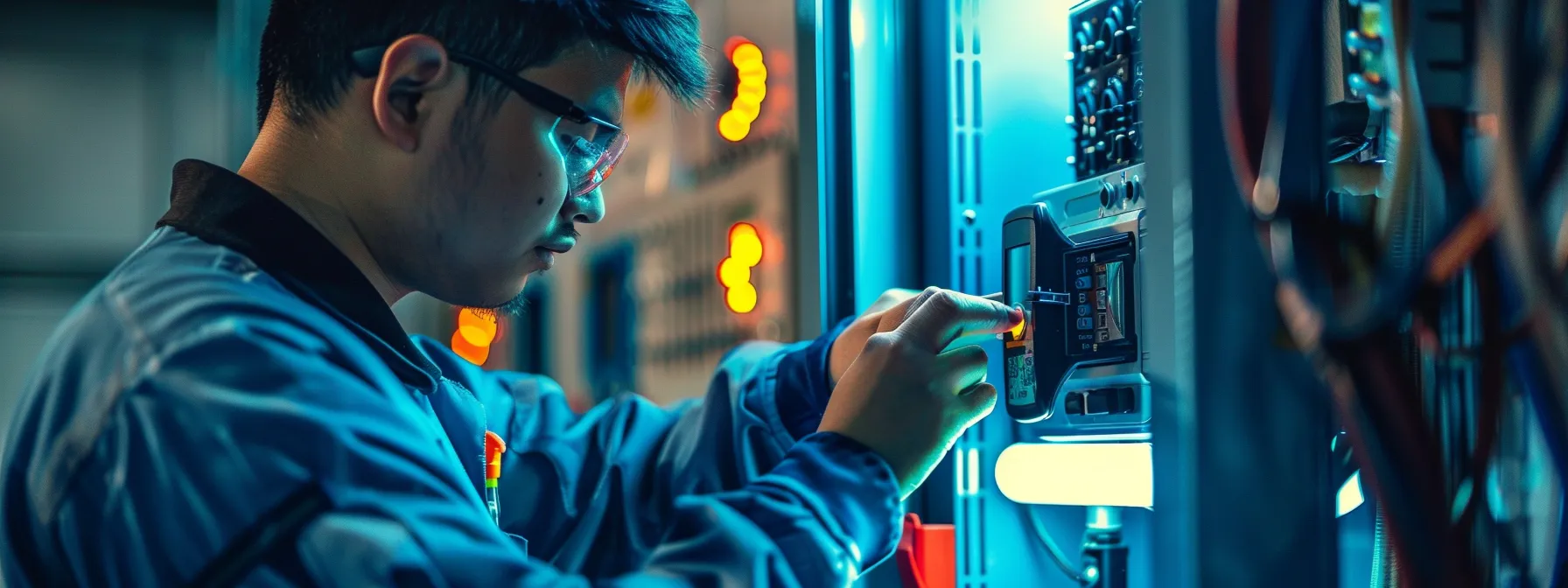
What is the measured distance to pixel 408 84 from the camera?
101cm

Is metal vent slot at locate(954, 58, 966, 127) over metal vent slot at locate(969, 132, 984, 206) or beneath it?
over

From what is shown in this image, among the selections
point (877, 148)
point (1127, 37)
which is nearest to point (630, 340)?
point (877, 148)

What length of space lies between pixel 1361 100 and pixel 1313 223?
0.17 metres

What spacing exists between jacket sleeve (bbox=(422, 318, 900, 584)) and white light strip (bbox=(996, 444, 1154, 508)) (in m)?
0.25

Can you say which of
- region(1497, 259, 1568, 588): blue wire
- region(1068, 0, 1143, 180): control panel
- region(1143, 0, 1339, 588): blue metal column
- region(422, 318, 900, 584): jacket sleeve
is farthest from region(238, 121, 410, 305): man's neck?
region(1497, 259, 1568, 588): blue wire

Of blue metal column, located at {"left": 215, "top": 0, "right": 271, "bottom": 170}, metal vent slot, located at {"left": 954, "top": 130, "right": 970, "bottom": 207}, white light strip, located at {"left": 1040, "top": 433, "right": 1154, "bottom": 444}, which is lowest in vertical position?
white light strip, located at {"left": 1040, "top": 433, "right": 1154, "bottom": 444}

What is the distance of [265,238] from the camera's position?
0.95m

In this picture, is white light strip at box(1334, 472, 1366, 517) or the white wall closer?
white light strip at box(1334, 472, 1366, 517)

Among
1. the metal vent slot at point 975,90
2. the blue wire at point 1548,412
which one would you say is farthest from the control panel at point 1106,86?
the blue wire at point 1548,412

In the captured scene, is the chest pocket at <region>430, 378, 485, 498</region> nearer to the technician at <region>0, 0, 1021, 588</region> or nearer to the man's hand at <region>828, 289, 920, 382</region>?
the technician at <region>0, 0, 1021, 588</region>

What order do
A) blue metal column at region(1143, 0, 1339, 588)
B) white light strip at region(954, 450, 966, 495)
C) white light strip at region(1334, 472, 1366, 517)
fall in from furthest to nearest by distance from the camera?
white light strip at region(954, 450, 966, 495), white light strip at region(1334, 472, 1366, 517), blue metal column at region(1143, 0, 1339, 588)

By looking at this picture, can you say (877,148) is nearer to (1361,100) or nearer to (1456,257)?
(1361,100)

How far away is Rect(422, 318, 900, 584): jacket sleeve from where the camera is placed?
1.34m

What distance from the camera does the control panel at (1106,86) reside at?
51.6 inches
